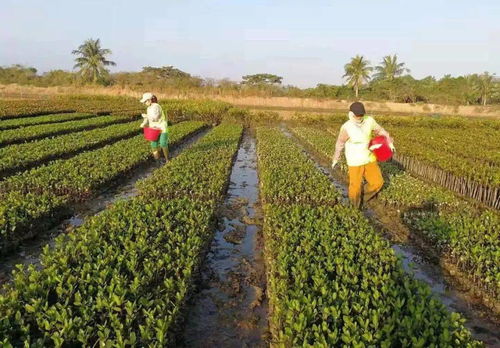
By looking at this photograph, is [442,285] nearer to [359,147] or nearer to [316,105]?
[359,147]

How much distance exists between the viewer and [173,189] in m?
9.67

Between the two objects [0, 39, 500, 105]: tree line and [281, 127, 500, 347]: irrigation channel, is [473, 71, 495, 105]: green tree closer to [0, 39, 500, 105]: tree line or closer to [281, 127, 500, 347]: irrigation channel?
[0, 39, 500, 105]: tree line

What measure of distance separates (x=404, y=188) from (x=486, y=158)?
647cm

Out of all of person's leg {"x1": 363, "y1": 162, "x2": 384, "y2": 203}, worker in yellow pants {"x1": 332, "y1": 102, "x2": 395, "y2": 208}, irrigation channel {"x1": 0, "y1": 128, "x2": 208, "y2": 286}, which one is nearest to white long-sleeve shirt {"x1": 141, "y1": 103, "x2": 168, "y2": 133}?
irrigation channel {"x1": 0, "y1": 128, "x2": 208, "y2": 286}

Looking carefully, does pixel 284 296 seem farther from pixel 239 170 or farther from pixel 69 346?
pixel 239 170

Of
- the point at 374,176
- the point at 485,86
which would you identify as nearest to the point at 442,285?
the point at 374,176

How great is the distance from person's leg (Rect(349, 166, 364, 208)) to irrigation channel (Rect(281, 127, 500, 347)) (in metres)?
0.77

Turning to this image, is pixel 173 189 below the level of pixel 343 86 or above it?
below

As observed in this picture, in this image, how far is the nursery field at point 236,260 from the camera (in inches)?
156

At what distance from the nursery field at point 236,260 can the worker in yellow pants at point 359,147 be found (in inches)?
34.6

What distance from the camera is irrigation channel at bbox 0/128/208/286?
6398 mm

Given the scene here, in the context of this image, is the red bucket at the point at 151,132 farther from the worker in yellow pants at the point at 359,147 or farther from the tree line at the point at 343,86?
the tree line at the point at 343,86

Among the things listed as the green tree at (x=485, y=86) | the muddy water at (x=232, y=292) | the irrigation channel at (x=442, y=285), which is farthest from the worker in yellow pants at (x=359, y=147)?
the green tree at (x=485, y=86)

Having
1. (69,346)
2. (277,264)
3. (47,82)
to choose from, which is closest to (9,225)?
(69,346)
